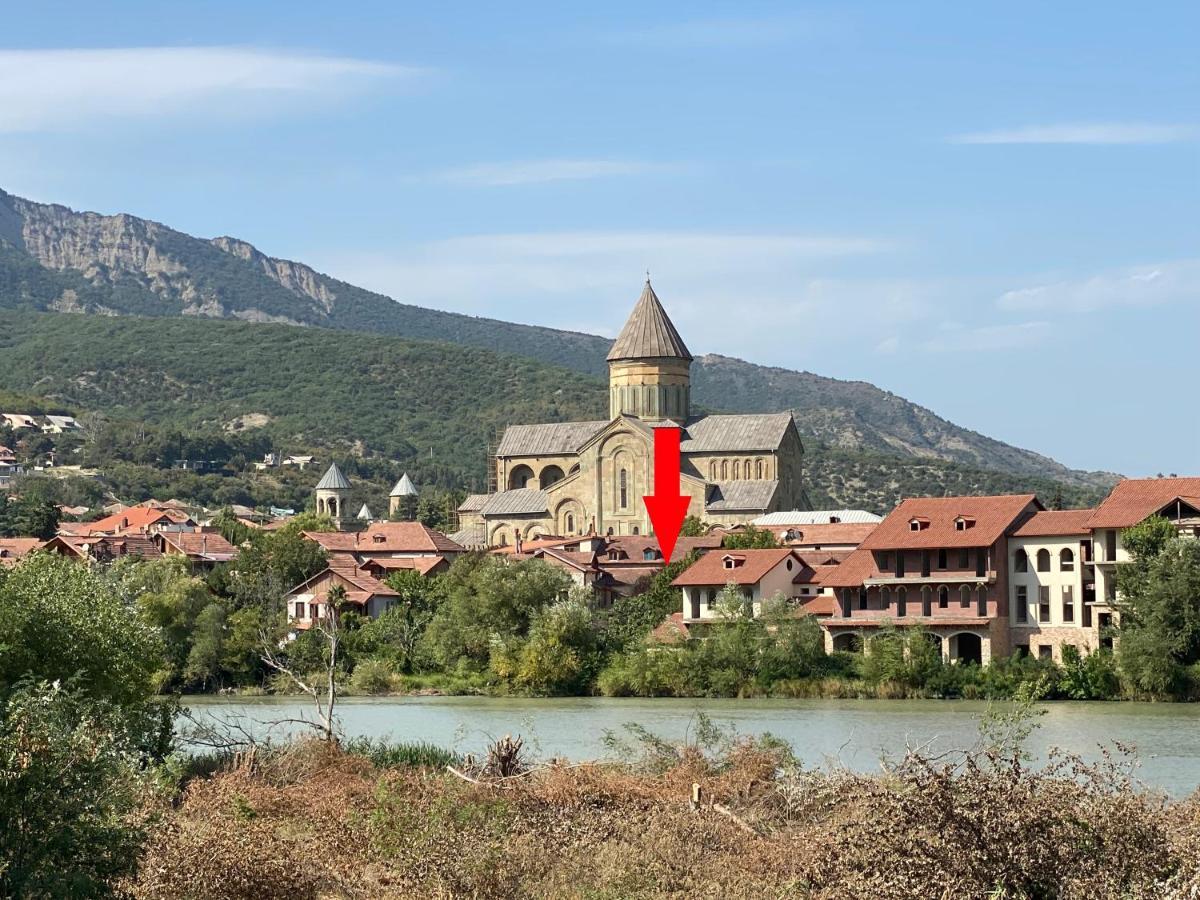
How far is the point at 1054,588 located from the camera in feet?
171

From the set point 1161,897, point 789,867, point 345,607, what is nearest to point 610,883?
point 789,867

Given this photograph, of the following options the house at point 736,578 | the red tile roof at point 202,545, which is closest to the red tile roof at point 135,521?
the red tile roof at point 202,545

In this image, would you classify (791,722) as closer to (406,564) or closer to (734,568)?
(734,568)

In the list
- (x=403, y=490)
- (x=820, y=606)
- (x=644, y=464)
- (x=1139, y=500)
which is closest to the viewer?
(x=1139, y=500)

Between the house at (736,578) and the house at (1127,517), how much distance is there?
9178mm

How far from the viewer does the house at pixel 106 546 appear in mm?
66562

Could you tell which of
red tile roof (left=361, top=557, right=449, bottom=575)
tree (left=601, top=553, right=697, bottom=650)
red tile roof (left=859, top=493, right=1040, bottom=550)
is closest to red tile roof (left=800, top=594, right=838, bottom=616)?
red tile roof (left=859, top=493, right=1040, bottom=550)

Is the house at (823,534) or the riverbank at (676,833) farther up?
the house at (823,534)

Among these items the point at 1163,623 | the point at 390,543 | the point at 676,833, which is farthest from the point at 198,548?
the point at 676,833

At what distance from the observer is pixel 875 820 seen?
12648mm

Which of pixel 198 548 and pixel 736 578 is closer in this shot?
pixel 736 578

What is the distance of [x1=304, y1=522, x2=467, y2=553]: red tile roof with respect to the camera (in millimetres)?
74250

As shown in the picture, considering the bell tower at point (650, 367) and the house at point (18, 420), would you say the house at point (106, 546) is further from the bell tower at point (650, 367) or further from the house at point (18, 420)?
the house at point (18, 420)

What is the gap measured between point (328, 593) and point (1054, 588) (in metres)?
23.3
